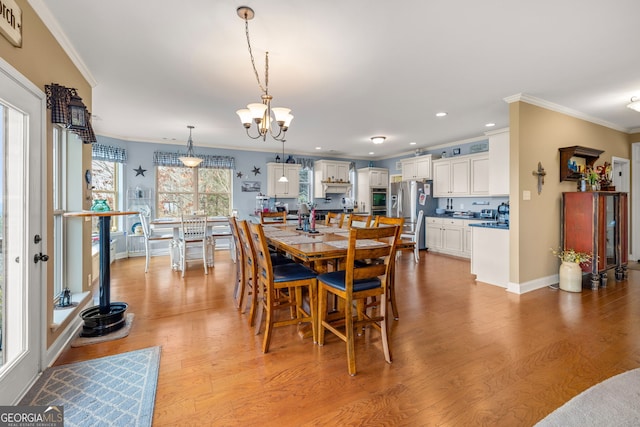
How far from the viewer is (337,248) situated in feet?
7.36

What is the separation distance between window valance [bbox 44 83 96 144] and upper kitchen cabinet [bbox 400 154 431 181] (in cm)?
608

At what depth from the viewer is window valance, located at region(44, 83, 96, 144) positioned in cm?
211

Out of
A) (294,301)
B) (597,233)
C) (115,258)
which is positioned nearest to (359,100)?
(294,301)

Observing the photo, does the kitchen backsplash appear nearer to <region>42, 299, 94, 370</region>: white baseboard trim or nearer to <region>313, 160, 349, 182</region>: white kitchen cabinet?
<region>313, 160, 349, 182</region>: white kitchen cabinet

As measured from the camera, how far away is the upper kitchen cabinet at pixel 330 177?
7.49m

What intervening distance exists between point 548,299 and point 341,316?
103 inches

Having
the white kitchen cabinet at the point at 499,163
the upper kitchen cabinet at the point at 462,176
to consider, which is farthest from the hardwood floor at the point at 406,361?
the upper kitchen cabinet at the point at 462,176

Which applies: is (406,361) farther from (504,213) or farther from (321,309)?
(504,213)

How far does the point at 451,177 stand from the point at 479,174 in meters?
0.62

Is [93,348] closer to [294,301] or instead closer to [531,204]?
[294,301]

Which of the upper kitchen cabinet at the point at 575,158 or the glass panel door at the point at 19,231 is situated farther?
the upper kitchen cabinet at the point at 575,158

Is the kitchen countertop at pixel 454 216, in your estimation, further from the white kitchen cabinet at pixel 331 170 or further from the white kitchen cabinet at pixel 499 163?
the white kitchen cabinet at pixel 331 170

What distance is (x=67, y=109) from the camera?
7.36 feet

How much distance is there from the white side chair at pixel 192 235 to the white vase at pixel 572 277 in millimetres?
4977
